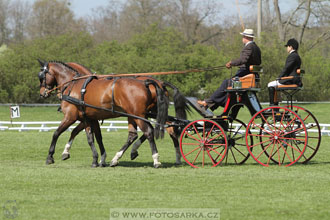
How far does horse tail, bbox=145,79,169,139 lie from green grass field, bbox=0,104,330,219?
73 centimetres

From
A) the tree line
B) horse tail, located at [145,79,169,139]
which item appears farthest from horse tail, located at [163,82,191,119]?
the tree line

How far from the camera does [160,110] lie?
1117 cm

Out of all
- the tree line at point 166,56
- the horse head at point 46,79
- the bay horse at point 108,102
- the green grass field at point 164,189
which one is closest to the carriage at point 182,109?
the bay horse at point 108,102

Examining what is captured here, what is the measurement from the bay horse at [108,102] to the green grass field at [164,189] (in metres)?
0.82

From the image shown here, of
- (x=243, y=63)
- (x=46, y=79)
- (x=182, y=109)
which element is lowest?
(x=182, y=109)

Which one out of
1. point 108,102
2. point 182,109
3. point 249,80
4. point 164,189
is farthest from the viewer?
point 182,109

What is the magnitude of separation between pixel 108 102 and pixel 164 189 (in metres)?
3.38

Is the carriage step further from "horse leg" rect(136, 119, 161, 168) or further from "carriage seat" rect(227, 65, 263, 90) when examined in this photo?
"horse leg" rect(136, 119, 161, 168)

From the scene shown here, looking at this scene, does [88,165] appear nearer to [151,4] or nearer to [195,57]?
[195,57]

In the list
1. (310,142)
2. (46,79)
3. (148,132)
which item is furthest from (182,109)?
(310,142)

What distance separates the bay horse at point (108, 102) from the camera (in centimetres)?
1122

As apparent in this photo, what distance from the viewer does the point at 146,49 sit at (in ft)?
127

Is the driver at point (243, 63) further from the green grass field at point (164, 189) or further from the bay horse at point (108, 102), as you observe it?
the green grass field at point (164, 189)

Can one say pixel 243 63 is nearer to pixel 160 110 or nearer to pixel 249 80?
pixel 249 80
